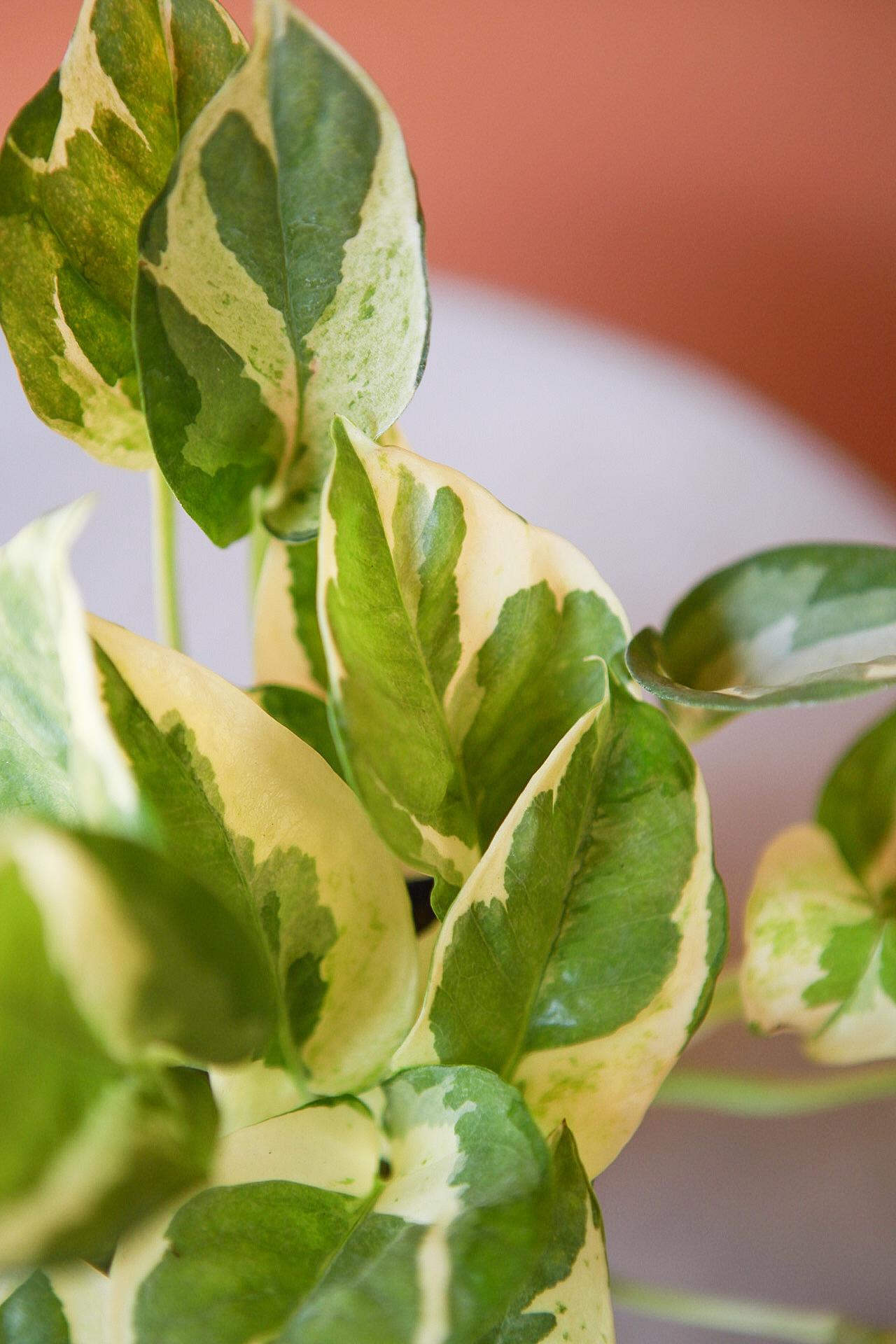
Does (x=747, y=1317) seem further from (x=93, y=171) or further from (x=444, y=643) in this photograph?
(x=93, y=171)

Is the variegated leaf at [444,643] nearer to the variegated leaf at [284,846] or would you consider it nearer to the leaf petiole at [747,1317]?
the variegated leaf at [284,846]

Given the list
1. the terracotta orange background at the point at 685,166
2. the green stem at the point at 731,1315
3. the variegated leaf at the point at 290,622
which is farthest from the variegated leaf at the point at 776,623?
the terracotta orange background at the point at 685,166

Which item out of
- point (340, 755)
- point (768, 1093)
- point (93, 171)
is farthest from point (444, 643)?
point (768, 1093)

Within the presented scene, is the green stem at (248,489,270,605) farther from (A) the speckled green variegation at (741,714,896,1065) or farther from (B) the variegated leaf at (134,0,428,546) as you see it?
(A) the speckled green variegation at (741,714,896,1065)

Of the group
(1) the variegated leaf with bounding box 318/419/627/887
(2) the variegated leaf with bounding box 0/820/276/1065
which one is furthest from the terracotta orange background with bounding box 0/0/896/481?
(2) the variegated leaf with bounding box 0/820/276/1065

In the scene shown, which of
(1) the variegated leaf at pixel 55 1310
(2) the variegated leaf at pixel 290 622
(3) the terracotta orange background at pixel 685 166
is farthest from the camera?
(3) the terracotta orange background at pixel 685 166
